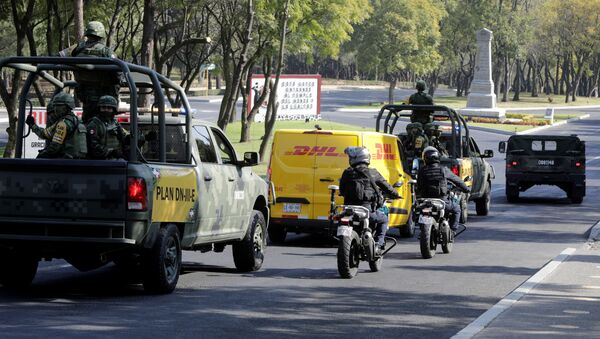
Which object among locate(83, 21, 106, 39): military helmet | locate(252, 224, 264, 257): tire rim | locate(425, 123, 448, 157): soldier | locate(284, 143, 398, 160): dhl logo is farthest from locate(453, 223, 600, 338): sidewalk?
locate(425, 123, 448, 157): soldier

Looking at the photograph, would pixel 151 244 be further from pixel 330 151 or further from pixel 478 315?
pixel 330 151

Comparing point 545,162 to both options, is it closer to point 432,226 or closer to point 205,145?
point 432,226

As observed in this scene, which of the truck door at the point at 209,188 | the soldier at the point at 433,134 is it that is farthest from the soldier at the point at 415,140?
the truck door at the point at 209,188

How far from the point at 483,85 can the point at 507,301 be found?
7889cm

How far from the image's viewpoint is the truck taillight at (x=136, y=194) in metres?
12.4

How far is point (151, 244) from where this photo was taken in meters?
12.8

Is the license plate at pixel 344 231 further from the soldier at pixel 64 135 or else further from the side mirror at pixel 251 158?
the soldier at pixel 64 135

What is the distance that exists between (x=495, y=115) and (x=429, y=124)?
64081 millimetres

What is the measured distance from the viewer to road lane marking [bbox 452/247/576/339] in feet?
36.7

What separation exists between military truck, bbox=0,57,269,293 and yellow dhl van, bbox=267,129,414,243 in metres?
5.31

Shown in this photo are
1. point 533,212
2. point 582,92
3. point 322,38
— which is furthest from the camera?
point 582,92

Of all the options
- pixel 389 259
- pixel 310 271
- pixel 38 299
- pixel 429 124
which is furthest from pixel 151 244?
pixel 429 124

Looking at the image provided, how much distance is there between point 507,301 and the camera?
44.0 ft

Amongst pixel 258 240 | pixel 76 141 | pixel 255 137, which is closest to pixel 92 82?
pixel 76 141
